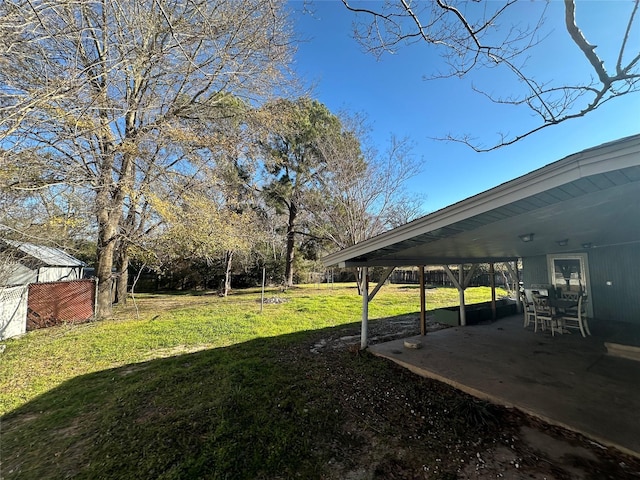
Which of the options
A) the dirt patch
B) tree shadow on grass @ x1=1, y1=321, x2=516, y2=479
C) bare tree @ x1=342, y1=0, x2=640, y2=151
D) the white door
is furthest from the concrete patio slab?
bare tree @ x1=342, y1=0, x2=640, y2=151

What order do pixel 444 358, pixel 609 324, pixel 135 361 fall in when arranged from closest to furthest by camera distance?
pixel 444 358 < pixel 135 361 < pixel 609 324

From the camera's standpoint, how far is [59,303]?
7.81m

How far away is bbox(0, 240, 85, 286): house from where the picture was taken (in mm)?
6480

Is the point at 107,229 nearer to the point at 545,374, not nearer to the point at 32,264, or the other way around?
the point at 32,264

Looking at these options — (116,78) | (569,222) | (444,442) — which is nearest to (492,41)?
(569,222)

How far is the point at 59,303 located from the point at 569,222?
38.2ft

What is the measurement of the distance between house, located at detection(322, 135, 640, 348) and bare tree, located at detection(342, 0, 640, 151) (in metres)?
0.99

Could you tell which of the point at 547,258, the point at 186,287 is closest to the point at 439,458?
the point at 547,258

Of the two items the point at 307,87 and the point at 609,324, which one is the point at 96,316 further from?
the point at 609,324

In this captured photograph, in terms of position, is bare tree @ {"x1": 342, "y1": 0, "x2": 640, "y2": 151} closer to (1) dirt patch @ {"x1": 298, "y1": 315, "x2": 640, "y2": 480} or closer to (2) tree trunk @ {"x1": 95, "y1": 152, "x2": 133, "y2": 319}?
(1) dirt patch @ {"x1": 298, "y1": 315, "x2": 640, "y2": 480}

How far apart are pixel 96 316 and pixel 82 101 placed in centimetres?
677

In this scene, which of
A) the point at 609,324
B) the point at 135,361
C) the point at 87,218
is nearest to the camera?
the point at 135,361

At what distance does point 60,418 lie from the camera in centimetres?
321

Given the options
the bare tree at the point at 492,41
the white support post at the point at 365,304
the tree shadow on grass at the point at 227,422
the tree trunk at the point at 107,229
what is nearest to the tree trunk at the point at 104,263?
the tree trunk at the point at 107,229
